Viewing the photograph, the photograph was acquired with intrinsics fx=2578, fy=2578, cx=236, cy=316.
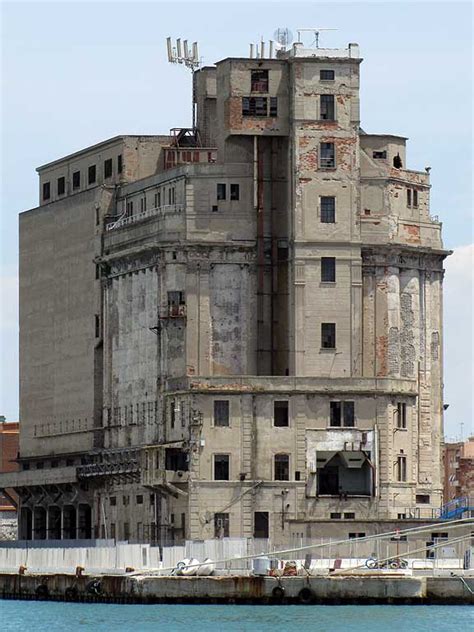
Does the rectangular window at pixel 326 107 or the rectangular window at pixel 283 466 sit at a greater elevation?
the rectangular window at pixel 326 107

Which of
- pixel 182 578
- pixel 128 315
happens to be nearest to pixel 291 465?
pixel 128 315

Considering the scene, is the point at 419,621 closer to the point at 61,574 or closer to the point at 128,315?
the point at 61,574

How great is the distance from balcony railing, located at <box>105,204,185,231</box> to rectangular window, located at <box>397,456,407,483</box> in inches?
756

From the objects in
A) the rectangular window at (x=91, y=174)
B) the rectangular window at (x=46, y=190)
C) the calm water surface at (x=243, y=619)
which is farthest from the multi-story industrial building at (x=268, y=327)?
the calm water surface at (x=243, y=619)

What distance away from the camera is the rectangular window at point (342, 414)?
143500mm

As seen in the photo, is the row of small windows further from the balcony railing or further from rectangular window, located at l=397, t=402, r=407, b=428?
rectangular window, located at l=397, t=402, r=407, b=428

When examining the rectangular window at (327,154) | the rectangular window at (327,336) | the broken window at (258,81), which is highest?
the broken window at (258,81)

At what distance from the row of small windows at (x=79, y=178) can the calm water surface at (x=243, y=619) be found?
50.9 meters

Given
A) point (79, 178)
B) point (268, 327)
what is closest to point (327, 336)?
point (268, 327)

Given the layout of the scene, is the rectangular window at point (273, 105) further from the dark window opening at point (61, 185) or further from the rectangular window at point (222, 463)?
the dark window opening at point (61, 185)

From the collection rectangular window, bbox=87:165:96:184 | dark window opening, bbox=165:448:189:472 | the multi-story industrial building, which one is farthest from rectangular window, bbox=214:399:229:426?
rectangular window, bbox=87:165:96:184

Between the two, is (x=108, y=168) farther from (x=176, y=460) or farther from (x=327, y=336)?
(x=176, y=460)

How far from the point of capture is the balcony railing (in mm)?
149750

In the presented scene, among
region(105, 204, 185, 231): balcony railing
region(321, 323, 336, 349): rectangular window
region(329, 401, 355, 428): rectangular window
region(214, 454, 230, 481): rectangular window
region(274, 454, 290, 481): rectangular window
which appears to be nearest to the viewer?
region(214, 454, 230, 481): rectangular window
